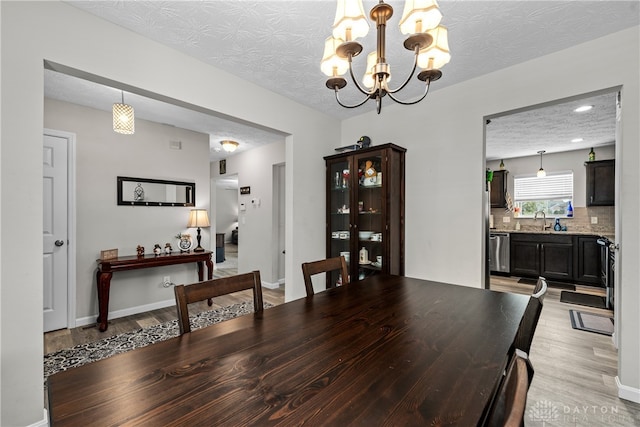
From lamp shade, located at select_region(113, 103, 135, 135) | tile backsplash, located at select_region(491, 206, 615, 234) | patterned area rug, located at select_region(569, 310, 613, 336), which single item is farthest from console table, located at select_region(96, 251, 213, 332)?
tile backsplash, located at select_region(491, 206, 615, 234)

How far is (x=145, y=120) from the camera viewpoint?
3.65 m

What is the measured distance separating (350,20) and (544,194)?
20.1 ft

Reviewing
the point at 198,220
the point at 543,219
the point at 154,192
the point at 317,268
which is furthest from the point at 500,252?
the point at 154,192

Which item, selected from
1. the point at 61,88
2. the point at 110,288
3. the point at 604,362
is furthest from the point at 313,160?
the point at 604,362

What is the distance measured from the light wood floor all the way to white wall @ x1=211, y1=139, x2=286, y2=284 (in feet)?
4.23

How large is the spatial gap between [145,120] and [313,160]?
7.64 feet

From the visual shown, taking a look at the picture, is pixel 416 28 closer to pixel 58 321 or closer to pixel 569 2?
pixel 569 2

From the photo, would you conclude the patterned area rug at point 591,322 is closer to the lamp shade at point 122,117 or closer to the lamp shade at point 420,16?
the lamp shade at point 420,16

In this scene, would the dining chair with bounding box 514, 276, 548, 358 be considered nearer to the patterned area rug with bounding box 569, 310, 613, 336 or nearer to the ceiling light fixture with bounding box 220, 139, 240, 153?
the patterned area rug with bounding box 569, 310, 613, 336

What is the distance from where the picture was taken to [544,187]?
18.0 feet

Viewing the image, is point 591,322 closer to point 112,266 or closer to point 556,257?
point 556,257

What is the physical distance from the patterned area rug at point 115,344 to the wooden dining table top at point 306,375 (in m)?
1.92

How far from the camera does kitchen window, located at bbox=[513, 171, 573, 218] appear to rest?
5.27 m

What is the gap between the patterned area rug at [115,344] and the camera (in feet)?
7.65
